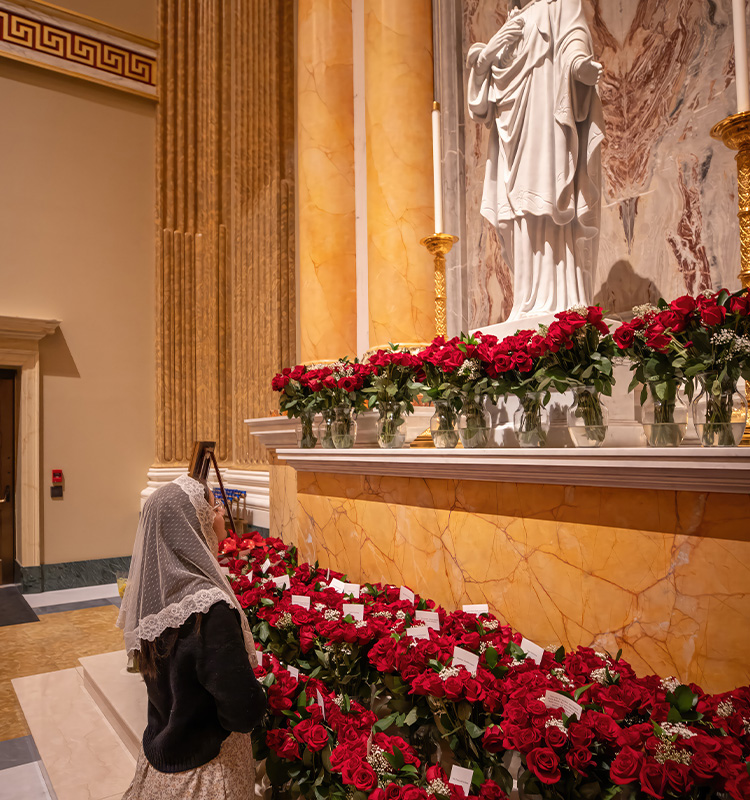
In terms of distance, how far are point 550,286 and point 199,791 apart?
103 inches

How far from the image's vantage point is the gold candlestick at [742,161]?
220 cm

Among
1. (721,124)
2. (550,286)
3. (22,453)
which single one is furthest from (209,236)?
(721,124)

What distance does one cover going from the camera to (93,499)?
809cm

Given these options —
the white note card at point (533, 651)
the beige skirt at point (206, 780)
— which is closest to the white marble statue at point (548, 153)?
the white note card at point (533, 651)

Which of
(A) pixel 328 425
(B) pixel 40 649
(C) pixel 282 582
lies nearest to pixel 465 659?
(C) pixel 282 582

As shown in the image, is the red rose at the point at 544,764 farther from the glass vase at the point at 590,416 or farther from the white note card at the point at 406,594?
the white note card at the point at 406,594

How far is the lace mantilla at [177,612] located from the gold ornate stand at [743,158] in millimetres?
2007

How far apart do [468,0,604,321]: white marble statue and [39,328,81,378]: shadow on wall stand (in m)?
6.33

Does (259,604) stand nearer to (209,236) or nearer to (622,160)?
(622,160)

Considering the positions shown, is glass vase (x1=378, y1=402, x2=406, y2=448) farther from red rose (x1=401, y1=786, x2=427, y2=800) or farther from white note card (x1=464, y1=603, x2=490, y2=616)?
red rose (x1=401, y1=786, x2=427, y2=800)

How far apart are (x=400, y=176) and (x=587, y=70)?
1.86m

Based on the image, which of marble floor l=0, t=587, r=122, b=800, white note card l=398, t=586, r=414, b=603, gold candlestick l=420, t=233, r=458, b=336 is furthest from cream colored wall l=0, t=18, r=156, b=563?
white note card l=398, t=586, r=414, b=603

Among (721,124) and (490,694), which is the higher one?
(721,124)

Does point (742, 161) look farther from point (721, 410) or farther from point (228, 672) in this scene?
point (228, 672)
